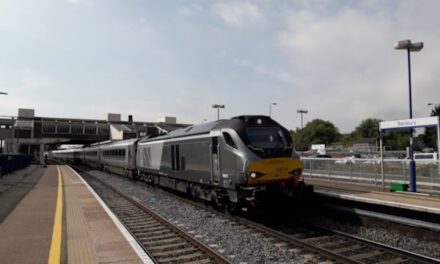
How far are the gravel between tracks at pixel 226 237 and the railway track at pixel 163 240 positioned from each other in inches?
14.3

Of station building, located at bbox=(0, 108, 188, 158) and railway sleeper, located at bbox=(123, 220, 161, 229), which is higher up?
station building, located at bbox=(0, 108, 188, 158)

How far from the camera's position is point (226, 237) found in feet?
32.7

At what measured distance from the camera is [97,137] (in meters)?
85.6

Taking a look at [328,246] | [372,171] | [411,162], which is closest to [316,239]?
[328,246]

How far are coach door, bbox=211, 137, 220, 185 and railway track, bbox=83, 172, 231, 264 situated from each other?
202cm

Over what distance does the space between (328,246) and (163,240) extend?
12.3 feet

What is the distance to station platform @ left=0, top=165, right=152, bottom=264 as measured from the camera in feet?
25.5

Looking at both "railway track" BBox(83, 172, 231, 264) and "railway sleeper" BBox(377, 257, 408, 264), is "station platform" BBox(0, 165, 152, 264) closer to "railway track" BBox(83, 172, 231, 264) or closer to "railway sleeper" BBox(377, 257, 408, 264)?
"railway track" BBox(83, 172, 231, 264)

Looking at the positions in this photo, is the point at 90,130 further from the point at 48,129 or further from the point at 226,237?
the point at 226,237

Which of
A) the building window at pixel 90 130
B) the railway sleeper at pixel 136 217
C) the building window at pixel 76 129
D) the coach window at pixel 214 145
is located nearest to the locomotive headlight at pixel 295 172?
the coach window at pixel 214 145

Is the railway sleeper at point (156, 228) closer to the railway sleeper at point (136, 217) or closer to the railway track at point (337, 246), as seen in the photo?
the railway sleeper at point (136, 217)

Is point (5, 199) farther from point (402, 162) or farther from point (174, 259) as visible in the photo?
point (402, 162)

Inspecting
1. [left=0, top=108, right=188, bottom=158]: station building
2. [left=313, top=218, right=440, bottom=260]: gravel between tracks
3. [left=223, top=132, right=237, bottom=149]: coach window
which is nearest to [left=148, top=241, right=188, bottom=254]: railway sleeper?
[left=223, top=132, right=237, bottom=149]: coach window

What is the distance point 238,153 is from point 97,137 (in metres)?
78.2
